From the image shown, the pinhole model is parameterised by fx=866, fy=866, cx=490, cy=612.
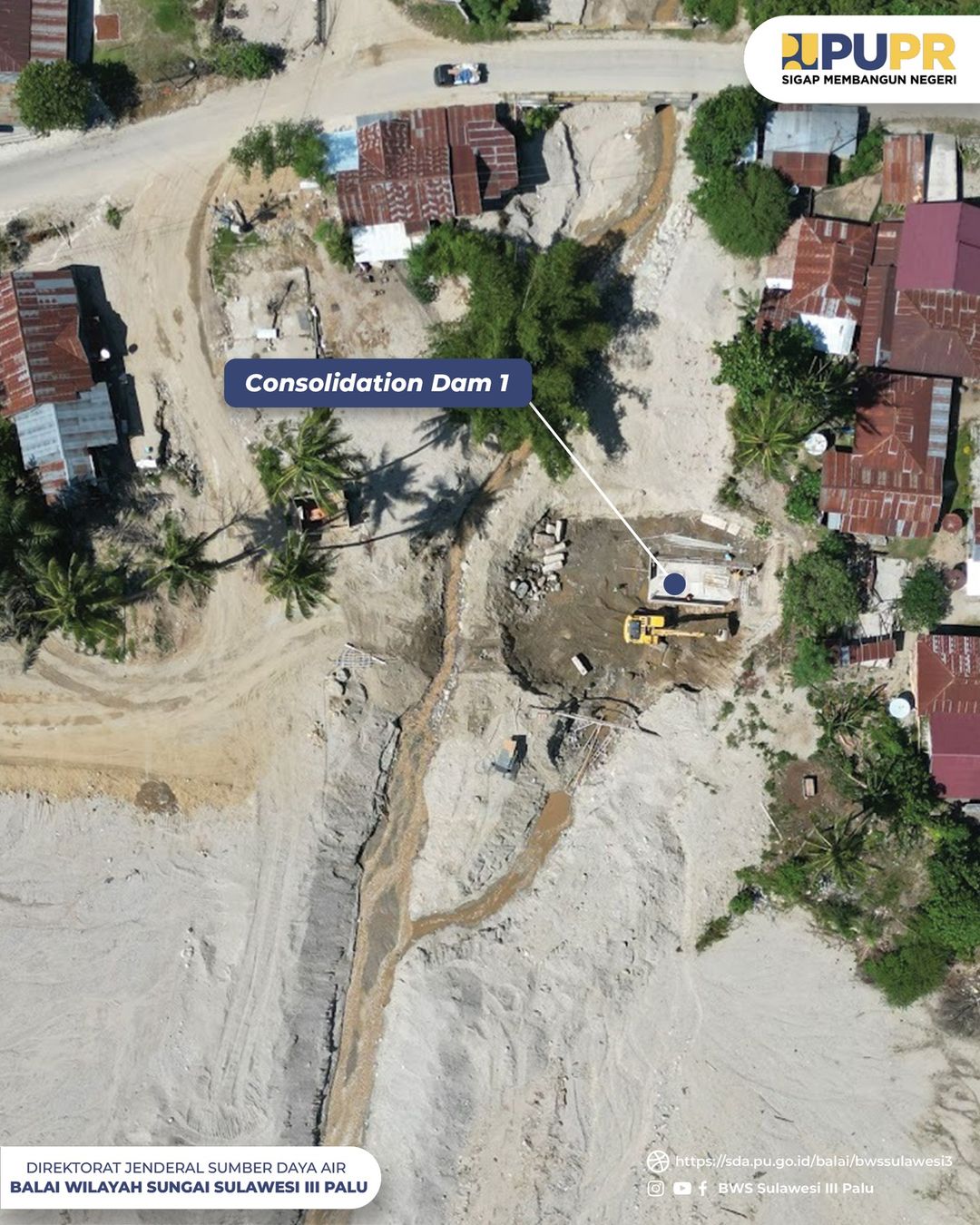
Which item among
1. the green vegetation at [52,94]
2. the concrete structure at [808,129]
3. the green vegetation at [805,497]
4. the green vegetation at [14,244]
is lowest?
the green vegetation at [805,497]

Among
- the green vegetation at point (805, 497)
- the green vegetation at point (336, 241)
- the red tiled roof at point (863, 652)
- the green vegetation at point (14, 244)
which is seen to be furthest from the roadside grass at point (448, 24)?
the red tiled roof at point (863, 652)

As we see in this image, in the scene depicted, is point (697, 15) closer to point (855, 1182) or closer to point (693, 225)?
point (693, 225)

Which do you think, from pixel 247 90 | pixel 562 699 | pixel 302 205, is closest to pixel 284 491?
pixel 302 205

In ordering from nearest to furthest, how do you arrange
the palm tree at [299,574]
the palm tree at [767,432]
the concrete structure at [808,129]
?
the palm tree at [767,432] → the palm tree at [299,574] → the concrete structure at [808,129]

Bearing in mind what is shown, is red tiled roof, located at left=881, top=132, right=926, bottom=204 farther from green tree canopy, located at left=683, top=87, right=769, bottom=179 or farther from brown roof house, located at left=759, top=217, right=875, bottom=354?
green tree canopy, located at left=683, top=87, right=769, bottom=179

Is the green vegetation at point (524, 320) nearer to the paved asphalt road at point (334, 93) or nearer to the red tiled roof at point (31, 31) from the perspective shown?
the paved asphalt road at point (334, 93)

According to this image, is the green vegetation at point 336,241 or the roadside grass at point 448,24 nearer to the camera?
the green vegetation at point 336,241

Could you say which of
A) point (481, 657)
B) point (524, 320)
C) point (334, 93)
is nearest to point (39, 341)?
point (334, 93)
